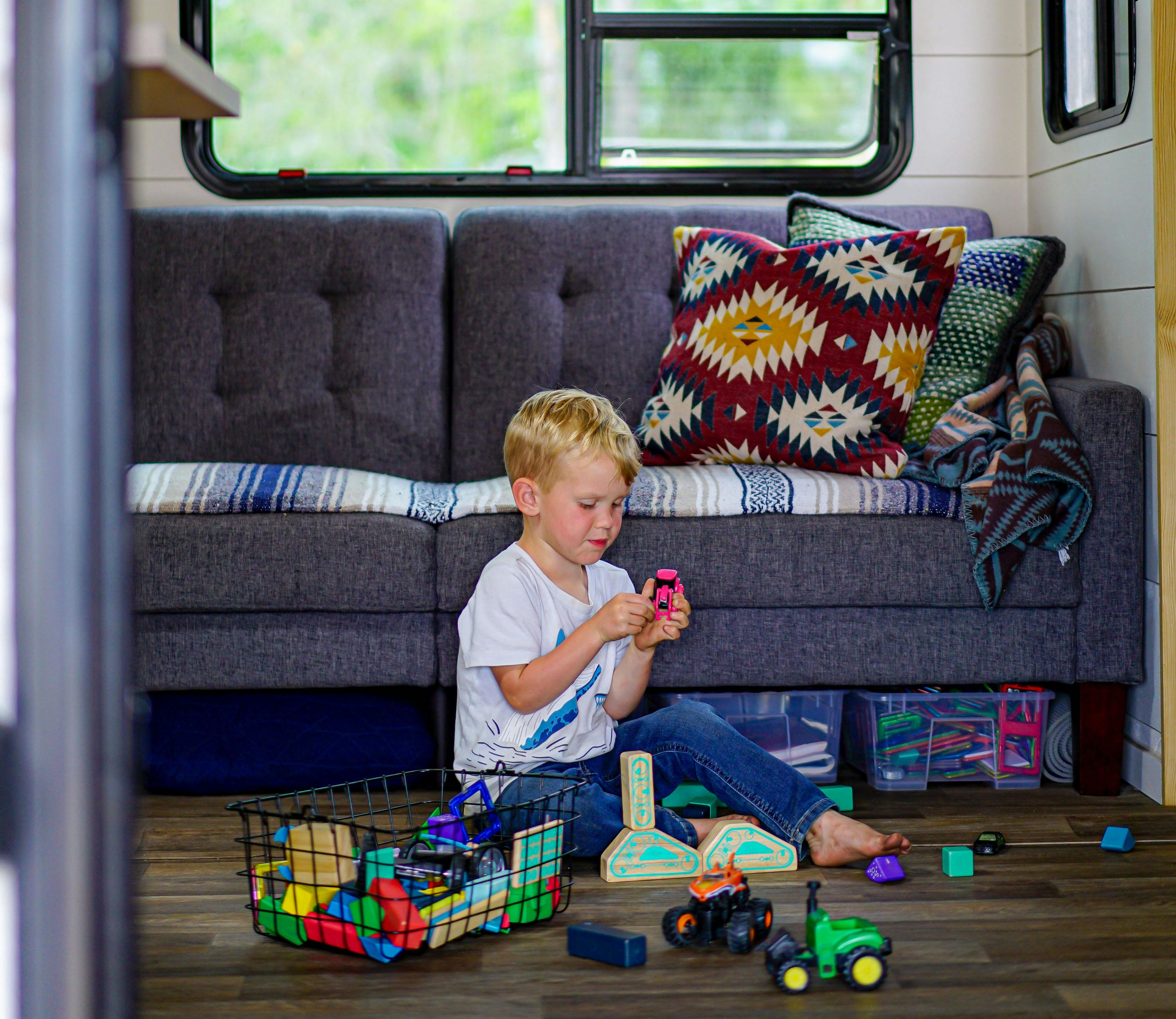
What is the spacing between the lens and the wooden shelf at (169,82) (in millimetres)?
730

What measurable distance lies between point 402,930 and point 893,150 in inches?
88.1

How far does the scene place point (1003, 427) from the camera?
7.18 feet

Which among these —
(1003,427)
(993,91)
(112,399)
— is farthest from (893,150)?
(112,399)

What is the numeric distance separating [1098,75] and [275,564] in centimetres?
184

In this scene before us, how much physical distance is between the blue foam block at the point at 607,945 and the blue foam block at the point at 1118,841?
784 millimetres

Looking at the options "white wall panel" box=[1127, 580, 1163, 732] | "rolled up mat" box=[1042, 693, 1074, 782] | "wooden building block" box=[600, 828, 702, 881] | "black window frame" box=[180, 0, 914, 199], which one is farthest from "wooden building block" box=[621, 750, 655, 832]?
"black window frame" box=[180, 0, 914, 199]

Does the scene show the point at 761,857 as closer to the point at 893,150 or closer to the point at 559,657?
the point at 559,657

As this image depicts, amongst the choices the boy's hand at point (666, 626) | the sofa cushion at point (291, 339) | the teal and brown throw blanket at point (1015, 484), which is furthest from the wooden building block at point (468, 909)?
the sofa cushion at point (291, 339)

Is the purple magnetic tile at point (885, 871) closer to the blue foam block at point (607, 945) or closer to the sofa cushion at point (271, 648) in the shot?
the blue foam block at point (607, 945)

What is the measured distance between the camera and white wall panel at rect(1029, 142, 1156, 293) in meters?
2.15

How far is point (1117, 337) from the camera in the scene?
2252 mm

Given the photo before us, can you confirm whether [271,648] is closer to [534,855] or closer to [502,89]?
[534,855]

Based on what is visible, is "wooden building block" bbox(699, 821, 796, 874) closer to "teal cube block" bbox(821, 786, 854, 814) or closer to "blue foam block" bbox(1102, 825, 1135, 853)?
"teal cube block" bbox(821, 786, 854, 814)

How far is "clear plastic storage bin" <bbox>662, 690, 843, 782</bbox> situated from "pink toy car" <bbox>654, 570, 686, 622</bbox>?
33 cm
